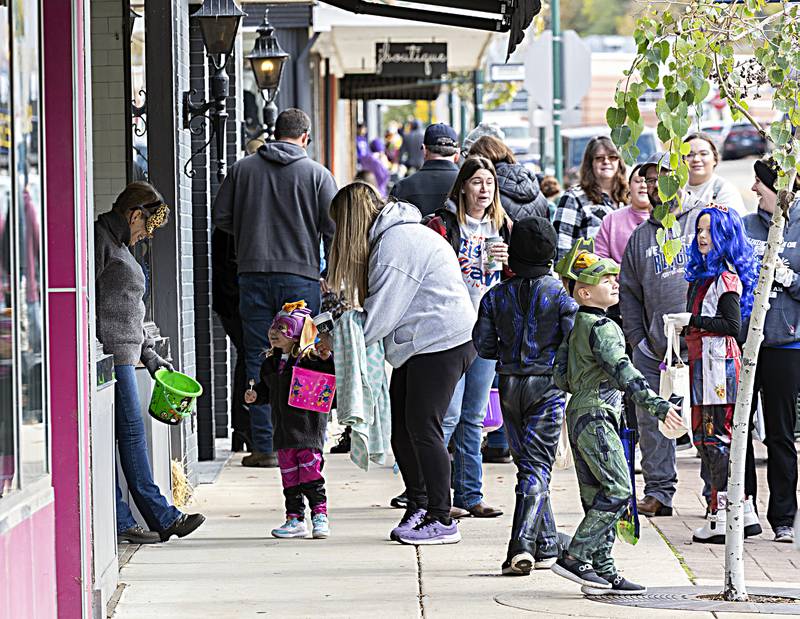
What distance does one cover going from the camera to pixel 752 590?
19.2 feet

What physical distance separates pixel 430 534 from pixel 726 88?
8.59 ft

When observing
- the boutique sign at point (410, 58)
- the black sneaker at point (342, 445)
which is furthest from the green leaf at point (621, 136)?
the boutique sign at point (410, 58)

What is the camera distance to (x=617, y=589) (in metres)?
5.81

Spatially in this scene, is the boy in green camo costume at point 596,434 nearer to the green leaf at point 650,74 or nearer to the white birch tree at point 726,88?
the white birch tree at point 726,88

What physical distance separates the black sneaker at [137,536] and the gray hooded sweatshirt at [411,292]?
1491 mm

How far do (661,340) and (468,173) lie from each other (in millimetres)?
1380

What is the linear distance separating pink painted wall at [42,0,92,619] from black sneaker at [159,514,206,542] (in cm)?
208

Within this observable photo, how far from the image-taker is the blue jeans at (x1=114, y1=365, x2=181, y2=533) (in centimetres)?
655

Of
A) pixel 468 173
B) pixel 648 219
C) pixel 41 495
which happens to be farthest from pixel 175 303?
pixel 41 495

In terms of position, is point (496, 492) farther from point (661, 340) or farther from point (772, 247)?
point (772, 247)

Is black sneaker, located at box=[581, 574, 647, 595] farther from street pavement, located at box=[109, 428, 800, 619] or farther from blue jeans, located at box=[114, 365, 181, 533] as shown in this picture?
blue jeans, located at box=[114, 365, 181, 533]

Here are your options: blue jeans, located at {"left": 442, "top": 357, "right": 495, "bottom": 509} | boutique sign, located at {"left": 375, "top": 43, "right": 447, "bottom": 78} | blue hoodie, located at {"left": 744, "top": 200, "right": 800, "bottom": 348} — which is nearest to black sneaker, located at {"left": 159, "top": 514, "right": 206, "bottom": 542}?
blue jeans, located at {"left": 442, "top": 357, "right": 495, "bottom": 509}

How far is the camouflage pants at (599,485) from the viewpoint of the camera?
5.73 metres

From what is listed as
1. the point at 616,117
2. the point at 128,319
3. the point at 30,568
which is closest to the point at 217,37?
the point at 128,319
